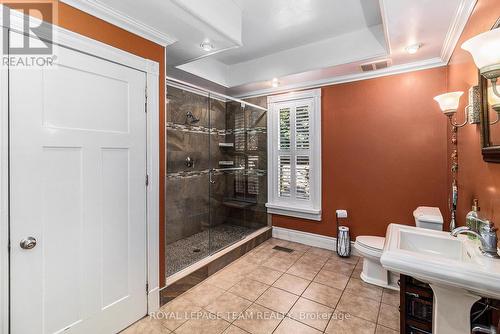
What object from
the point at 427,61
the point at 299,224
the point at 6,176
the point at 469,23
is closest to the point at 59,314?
the point at 6,176

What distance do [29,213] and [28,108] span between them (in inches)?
24.0

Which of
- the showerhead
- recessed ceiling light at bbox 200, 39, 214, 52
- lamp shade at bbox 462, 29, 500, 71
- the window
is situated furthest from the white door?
the window

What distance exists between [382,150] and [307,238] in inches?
64.2

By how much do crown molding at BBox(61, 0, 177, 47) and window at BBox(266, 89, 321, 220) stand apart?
2.01 meters

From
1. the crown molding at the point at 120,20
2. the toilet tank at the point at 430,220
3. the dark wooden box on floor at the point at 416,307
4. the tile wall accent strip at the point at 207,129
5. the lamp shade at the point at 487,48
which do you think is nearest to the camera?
the lamp shade at the point at 487,48

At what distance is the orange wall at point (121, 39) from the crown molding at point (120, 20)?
3cm

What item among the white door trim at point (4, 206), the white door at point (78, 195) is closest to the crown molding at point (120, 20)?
the white door at point (78, 195)

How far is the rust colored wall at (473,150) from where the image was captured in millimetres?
1408

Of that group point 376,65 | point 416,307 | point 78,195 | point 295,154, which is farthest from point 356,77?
point 78,195

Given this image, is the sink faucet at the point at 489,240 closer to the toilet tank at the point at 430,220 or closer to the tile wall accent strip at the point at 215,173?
the toilet tank at the point at 430,220

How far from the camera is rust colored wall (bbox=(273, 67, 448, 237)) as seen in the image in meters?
2.75

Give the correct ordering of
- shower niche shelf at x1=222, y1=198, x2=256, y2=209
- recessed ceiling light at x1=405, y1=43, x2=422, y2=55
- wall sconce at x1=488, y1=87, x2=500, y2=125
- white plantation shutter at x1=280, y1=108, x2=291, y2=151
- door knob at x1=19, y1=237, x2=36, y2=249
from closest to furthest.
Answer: wall sconce at x1=488, y1=87, x2=500, y2=125 → door knob at x1=19, y1=237, x2=36, y2=249 → recessed ceiling light at x1=405, y1=43, x2=422, y2=55 → white plantation shutter at x1=280, y1=108, x2=291, y2=151 → shower niche shelf at x1=222, y1=198, x2=256, y2=209

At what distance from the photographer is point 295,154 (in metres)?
3.63

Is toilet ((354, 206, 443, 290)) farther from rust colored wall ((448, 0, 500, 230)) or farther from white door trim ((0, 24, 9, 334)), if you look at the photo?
white door trim ((0, 24, 9, 334))
